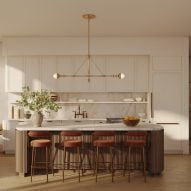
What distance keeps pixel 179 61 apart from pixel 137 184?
13.3 feet

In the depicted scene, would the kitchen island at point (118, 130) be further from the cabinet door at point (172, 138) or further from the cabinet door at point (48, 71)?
the cabinet door at point (48, 71)

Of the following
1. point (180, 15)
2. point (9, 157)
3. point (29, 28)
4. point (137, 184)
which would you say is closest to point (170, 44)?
point (180, 15)

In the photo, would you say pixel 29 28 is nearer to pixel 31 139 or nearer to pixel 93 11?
pixel 93 11

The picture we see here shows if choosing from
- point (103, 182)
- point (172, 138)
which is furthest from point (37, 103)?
point (172, 138)

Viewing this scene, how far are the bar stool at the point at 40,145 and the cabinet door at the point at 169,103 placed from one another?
134 inches

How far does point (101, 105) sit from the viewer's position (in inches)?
371

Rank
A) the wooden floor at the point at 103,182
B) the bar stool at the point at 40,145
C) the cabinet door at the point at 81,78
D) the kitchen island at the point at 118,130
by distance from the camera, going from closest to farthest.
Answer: the wooden floor at the point at 103,182 < the bar stool at the point at 40,145 < the kitchen island at the point at 118,130 < the cabinet door at the point at 81,78

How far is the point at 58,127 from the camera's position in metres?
6.48

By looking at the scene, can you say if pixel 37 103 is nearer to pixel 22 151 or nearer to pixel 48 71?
pixel 22 151

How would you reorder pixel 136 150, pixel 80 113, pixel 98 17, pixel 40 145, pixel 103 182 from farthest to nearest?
1. pixel 80 113
2. pixel 98 17
3. pixel 136 150
4. pixel 40 145
5. pixel 103 182

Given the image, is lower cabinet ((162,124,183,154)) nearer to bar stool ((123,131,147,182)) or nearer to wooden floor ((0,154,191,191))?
wooden floor ((0,154,191,191))

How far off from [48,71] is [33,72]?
1.25 feet

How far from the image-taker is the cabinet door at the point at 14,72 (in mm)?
9102

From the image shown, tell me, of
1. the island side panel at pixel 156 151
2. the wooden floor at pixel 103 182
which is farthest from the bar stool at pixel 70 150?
the island side panel at pixel 156 151
